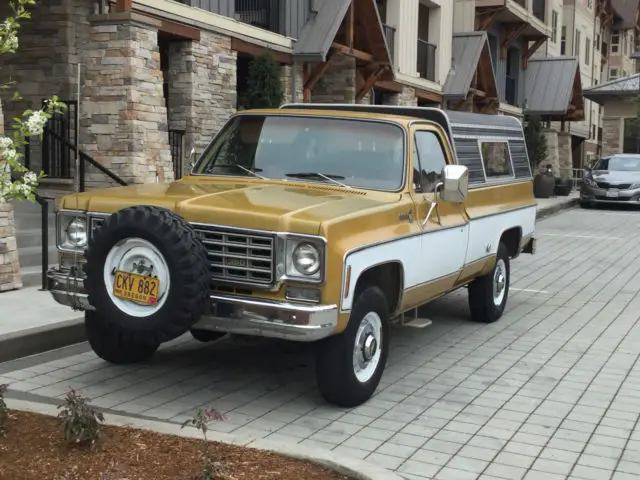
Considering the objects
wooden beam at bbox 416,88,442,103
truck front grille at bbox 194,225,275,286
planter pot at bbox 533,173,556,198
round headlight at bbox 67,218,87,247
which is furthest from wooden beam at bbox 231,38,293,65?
planter pot at bbox 533,173,556,198

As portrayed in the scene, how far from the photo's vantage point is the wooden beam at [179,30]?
13751 mm

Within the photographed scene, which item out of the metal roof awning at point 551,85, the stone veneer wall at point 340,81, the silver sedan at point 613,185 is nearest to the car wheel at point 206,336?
the stone veneer wall at point 340,81

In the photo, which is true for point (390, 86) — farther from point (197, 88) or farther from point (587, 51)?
point (587, 51)

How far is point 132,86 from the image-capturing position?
478 inches

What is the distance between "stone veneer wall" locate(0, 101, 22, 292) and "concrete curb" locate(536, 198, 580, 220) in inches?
658

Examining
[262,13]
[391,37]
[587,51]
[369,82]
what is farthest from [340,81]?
[587,51]

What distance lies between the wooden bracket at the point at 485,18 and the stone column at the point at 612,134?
20150mm

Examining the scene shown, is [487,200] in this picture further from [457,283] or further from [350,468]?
[350,468]

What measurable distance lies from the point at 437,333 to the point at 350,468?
428cm

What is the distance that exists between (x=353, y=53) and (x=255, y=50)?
124 inches

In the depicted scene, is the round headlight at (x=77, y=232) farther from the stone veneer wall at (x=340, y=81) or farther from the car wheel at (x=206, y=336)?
the stone veneer wall at (x=340, y=81)

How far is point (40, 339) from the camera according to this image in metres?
7.05

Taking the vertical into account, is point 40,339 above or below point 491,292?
below

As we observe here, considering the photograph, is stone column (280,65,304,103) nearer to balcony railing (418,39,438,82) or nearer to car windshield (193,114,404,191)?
balcony railing (418,39,438,82)
